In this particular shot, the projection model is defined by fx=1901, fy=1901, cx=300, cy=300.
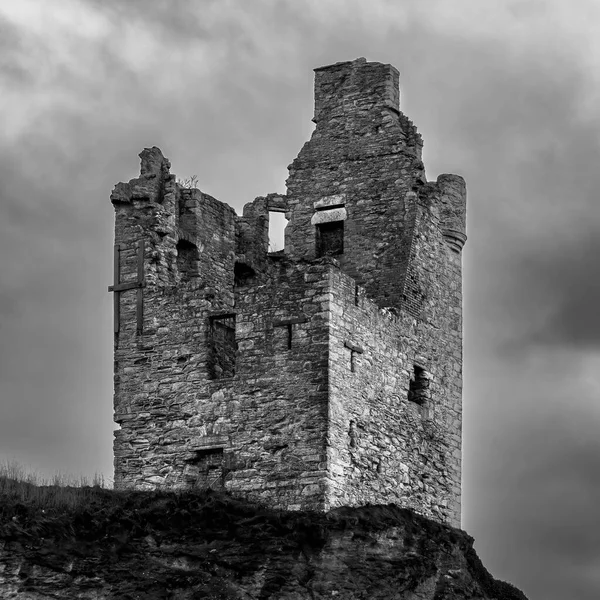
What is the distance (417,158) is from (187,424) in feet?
23.5

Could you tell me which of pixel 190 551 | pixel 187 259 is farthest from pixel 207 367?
pixel 190 551

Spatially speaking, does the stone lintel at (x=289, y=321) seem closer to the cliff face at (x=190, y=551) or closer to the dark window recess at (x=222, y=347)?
the dark window recess at (x=222, y=347)

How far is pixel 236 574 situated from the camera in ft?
100

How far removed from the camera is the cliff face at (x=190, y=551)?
29.9 m

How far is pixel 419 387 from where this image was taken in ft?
113

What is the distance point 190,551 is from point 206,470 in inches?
70.9

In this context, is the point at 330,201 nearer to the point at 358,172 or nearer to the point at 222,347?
the point at 358,172

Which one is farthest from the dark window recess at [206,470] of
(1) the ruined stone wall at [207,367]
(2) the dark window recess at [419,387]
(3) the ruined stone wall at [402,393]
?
(2) the dark window recess at [419,387]

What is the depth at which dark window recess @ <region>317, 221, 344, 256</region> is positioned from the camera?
35938 millimetres

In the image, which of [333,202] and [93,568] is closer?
[93,568]

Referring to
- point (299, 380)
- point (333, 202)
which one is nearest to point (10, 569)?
point (299, 380)

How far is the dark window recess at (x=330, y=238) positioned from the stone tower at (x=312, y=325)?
0.09 feet

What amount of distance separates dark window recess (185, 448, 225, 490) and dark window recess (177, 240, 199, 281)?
163 inches

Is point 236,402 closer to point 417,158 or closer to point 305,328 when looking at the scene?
point 305,328
